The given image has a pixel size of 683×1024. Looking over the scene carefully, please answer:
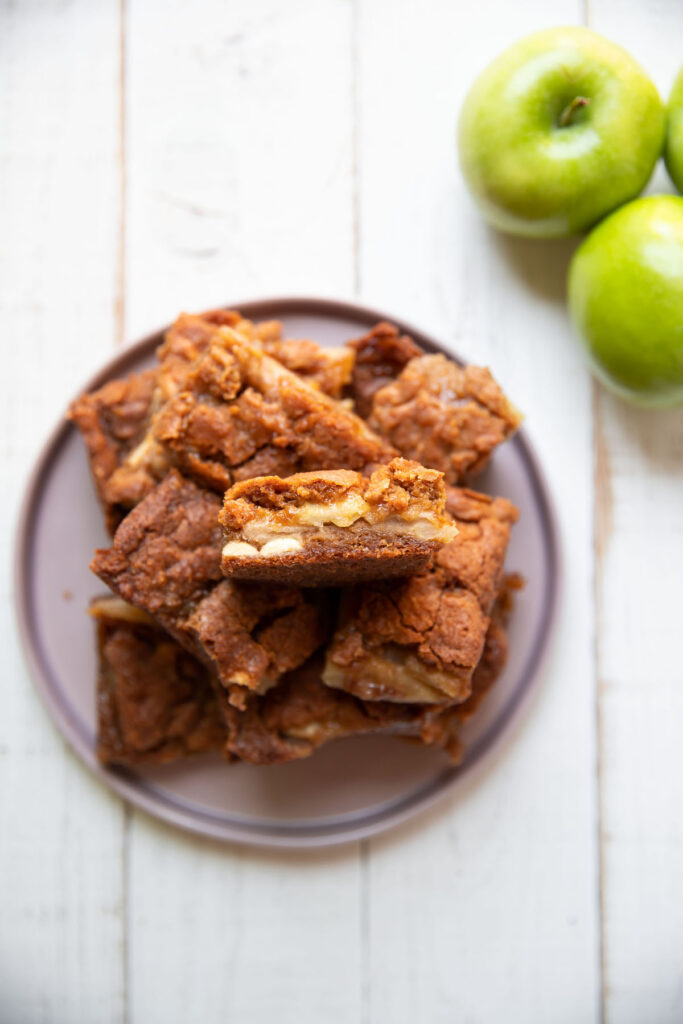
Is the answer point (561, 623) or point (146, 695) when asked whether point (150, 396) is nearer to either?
point (146, 695)

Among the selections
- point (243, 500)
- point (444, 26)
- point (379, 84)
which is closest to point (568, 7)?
point (444, 26)

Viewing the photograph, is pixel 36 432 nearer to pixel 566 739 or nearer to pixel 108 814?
pixel 108 814

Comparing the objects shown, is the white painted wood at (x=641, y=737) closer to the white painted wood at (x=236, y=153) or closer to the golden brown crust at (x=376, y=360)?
the golden brown crust at (x=376, y=360)

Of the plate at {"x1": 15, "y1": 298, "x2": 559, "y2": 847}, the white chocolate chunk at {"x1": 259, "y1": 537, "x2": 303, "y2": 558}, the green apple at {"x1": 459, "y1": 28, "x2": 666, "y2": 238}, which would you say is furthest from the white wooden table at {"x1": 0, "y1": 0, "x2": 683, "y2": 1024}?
the white chocolate chunk at {"x1": 259, "y1": 537, "x2": 303, "y2": 558}

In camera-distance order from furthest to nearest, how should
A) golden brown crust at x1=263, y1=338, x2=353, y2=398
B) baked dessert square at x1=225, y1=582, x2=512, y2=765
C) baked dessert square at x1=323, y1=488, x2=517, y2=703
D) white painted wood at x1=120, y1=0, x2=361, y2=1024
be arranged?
white painted wood at x1=120, y1=0, x2=361, y2=1024 < golden brown crust at x1=263, y1=338, x2=353, y2=398 < baked dessert square at x1=225, y1=582, x2=512, y2=765 < baked dessert square at x1=323, y1=488, x2=517, y2=703

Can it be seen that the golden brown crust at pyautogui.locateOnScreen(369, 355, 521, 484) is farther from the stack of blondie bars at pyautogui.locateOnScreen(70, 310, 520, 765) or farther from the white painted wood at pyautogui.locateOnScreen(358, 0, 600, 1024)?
the white painted wood at pyautogui.locateOnScreen(358, 0, 600, 1024)

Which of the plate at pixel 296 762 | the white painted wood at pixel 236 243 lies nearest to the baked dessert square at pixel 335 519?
the plate at pixel 296 762
